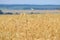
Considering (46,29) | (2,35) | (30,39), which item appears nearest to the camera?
(30,39)

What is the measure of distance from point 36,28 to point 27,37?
0.38m

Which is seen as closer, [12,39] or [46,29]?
[12,39]

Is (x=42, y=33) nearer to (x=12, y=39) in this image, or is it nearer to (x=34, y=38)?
(x=34, y=38)

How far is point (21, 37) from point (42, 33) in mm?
246

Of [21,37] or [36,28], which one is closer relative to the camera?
[21,37]

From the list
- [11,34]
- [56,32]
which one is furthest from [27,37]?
[56,32]

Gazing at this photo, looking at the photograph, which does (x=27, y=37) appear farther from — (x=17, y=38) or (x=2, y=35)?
(x=2, y=35)

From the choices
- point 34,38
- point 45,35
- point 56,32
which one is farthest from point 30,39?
point 56,32

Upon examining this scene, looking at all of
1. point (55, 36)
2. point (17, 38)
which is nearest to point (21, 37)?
point (17, 38)

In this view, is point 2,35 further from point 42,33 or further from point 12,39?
point 42,33

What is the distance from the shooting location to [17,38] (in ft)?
5.75

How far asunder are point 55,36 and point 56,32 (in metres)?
0.14

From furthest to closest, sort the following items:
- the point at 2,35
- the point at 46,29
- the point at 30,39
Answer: the point at 46,29 < the point at 2,35 < the point at 30,39

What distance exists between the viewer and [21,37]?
178 cm
